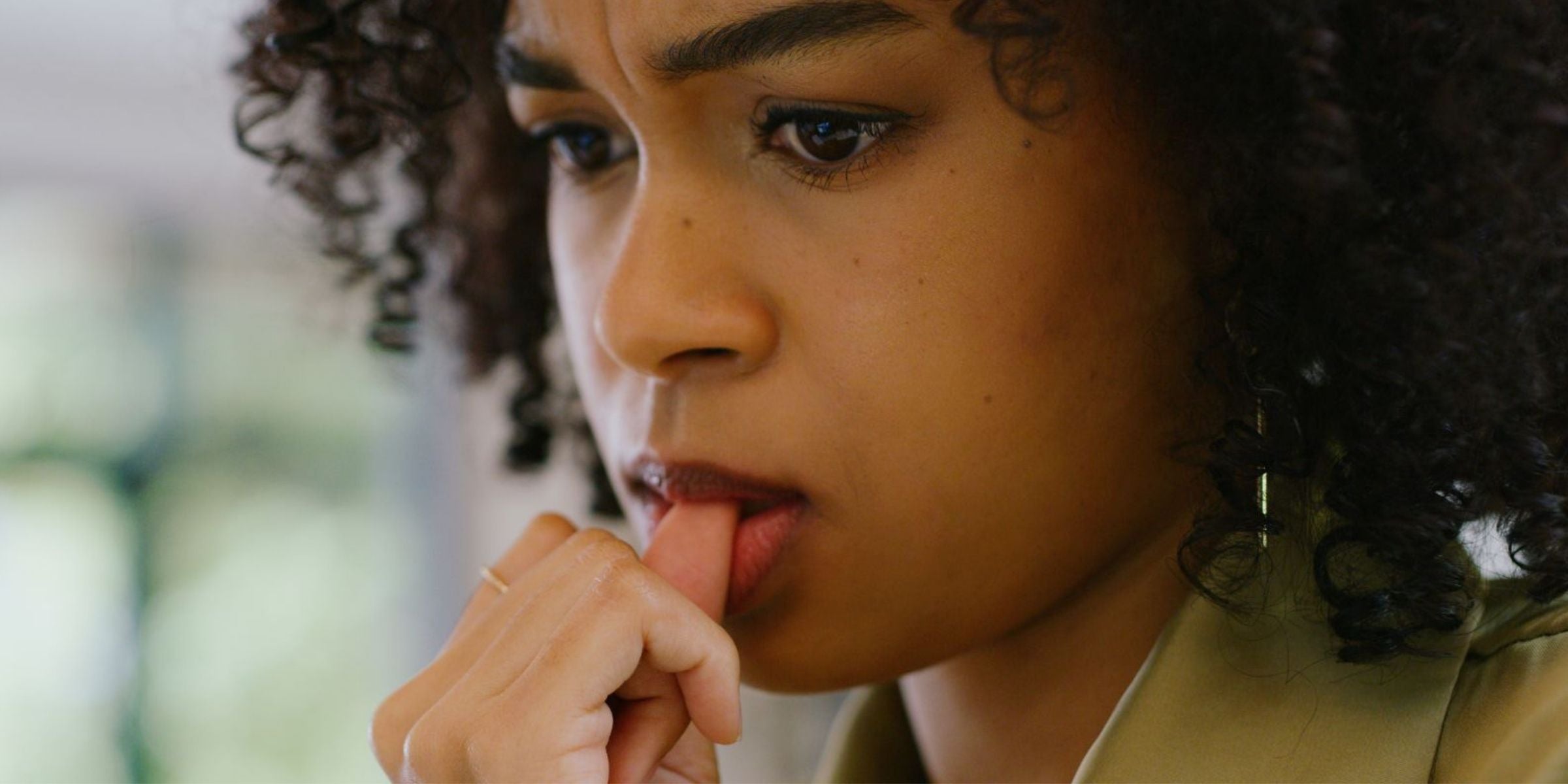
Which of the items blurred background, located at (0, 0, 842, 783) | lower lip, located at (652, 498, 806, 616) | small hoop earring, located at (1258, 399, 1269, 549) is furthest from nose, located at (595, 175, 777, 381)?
blurred background, located at (0, 0, 842, 783)

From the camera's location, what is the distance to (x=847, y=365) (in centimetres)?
95

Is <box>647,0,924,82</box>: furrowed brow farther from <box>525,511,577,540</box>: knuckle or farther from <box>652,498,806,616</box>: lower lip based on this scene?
<box>525,511,577,540</box>: knuckle

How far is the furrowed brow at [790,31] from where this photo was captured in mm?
905

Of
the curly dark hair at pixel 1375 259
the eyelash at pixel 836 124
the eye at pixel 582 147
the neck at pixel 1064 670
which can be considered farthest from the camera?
the eye at pixel 582 147

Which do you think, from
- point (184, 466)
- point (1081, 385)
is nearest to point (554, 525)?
point (1081, 385)

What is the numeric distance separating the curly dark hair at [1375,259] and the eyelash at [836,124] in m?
0.08

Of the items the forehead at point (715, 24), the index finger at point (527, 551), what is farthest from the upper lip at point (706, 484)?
the forehead at point (715, 24)

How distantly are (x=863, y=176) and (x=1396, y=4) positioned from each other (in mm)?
328

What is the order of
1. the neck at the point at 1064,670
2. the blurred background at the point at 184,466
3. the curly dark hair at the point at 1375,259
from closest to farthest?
the curly dark hair at the point at 1375,259, the neck at the point at 1064,670, the blurred background at the point at 184,466

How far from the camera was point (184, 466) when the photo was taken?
3023mm

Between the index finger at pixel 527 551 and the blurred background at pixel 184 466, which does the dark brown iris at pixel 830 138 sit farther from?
the blurred background at pixel 184 466

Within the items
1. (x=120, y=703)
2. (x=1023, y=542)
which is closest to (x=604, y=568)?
(x=1023, y=542)

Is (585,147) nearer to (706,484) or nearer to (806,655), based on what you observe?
(706,484)

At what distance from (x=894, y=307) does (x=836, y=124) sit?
0.41 ft
